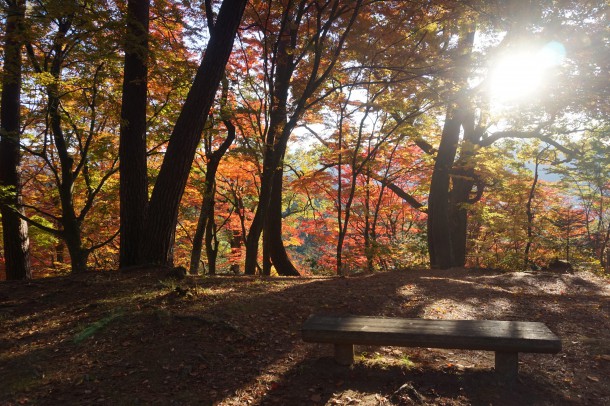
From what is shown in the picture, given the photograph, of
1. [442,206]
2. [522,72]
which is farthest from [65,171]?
[522,72]

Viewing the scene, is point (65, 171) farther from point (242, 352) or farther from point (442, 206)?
point (442, 206)

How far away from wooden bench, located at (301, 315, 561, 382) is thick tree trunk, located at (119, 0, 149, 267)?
3.87 meters

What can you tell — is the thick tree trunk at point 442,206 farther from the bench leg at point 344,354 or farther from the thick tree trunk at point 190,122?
the bench leg at point 344,354

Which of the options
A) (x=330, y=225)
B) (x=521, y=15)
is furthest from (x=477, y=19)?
(x=330, y=225)

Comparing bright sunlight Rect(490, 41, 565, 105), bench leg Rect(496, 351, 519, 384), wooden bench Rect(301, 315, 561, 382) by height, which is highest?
bright sunlight Rect(490, 41, 565, 105)

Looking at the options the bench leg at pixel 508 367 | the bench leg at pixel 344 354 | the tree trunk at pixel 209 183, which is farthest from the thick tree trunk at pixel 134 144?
the bench leg at pixel 508 367

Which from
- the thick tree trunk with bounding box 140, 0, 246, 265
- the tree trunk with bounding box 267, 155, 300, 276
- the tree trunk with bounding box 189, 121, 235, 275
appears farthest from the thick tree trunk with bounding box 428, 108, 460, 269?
the thick tree trunk with bounding box 140, 0, 246, 265

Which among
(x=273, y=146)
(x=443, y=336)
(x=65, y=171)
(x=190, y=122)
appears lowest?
(x=443, y=336)

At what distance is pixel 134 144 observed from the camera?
20.4 ft

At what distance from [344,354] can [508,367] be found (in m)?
1.30

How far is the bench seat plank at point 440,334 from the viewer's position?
2.85 m

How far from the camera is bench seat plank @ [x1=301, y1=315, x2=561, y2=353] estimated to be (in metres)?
2.85

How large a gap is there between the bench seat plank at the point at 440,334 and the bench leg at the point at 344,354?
205 mm

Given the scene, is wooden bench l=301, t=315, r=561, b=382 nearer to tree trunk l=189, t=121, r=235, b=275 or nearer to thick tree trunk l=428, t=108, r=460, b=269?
thick tree trunk l=428, t=108, r=460, b=269
